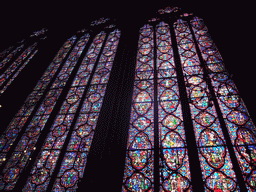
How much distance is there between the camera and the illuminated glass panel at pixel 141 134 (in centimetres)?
310

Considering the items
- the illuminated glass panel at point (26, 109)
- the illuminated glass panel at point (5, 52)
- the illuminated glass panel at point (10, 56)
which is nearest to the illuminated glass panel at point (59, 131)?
the illuminated glass panel at point (26, 109)

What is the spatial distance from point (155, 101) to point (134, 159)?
52.9 inches

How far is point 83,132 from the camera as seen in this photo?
3.99 meters

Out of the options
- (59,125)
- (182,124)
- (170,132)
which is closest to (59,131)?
(59,125)

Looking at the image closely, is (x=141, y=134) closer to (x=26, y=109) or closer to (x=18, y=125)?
(x=18, y=125)

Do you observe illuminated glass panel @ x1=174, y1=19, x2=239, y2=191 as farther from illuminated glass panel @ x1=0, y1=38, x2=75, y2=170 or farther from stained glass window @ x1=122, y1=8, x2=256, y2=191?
illuminated glass panel @ x1=0, y1=38, x2=75, y2=170

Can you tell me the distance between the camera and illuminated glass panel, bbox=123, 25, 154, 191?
3.10m

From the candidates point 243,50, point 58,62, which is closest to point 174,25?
point 243,50

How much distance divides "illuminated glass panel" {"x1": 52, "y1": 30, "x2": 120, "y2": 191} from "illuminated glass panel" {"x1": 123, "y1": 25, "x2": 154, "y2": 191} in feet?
2.57

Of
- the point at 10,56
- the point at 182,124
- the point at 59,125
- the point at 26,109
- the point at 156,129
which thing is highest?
the point at 10,56

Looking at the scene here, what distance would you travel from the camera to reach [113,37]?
6.65 metres

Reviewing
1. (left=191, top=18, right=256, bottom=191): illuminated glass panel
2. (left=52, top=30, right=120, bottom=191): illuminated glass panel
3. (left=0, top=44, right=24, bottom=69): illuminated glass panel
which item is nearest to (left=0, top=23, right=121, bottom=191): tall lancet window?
(left=52, top=30, right=120, bottom=191): illuminated glass panel

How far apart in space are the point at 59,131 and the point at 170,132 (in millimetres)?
2248

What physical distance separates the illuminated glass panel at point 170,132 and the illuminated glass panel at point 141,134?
0.18 meters
